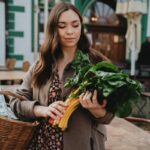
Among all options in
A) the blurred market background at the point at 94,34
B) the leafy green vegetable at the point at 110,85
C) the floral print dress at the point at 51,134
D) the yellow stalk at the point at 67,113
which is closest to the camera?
the leafy green vegetable at the point at 110,85

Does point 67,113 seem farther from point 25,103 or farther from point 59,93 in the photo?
point 25,103

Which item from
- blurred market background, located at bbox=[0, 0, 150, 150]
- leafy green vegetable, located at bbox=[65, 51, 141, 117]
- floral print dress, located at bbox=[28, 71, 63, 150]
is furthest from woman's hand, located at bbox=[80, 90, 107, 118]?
blurred market background, located at bbox=[0, 0, 150, 150]

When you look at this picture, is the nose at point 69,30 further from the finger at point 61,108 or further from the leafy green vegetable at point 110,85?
the finger at point 61,108

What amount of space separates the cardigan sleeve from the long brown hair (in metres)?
0.05

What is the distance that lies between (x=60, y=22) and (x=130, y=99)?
43cm

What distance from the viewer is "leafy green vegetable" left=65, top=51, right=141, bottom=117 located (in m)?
1.12

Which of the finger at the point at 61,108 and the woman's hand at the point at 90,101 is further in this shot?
the finger at the point at 61,108

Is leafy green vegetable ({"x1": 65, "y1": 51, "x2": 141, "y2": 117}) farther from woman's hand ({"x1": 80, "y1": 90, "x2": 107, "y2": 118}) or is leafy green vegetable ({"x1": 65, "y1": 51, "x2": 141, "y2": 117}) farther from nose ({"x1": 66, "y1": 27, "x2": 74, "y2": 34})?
nose ({"x1": 66, "y1": 27, "x2": 74, "y2": 34})

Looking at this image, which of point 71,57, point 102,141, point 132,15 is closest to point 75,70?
point 71,57

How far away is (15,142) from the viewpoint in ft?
4.44

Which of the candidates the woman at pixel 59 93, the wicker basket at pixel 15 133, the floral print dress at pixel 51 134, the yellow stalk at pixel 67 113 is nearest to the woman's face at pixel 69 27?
the woman at pixel 59 93

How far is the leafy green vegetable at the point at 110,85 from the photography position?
112 cm

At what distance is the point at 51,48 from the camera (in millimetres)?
1419

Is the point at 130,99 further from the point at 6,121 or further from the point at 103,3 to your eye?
the point at 103,3
